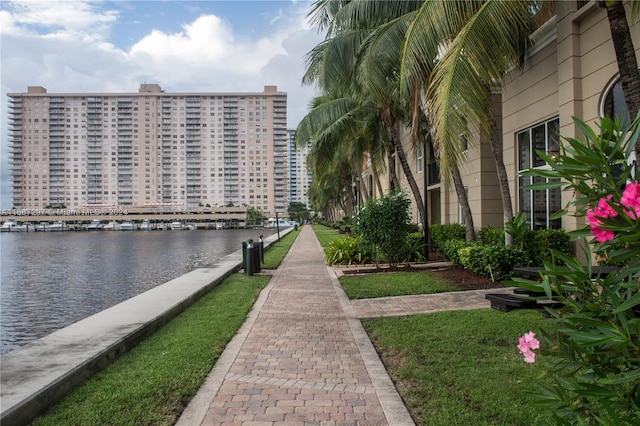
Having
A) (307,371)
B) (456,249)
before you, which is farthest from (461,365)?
(456,249)

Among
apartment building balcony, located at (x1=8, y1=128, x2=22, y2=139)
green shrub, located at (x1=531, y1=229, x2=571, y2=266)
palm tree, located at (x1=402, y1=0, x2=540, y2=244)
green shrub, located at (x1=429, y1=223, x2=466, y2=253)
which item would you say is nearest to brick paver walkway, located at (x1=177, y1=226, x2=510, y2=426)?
green shrub, located at (x1=531, y1=229, x2=571, y2=266)

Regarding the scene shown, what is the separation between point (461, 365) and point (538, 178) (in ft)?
28.3

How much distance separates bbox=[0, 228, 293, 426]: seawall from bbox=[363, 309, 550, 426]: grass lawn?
308 centimetres

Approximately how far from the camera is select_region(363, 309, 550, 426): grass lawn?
12.4 feet

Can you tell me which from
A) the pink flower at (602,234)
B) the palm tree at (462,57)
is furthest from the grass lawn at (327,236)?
the pink flower at (602,234)

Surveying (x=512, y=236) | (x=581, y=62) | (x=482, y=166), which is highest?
(x=581, y=62)

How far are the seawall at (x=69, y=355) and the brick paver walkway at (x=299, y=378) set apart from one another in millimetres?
1206

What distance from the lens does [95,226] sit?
408ft

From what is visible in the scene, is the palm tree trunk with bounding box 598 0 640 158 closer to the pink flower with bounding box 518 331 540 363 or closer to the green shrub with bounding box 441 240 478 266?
the pink flower with bounding box 518 331 540 363

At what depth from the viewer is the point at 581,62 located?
10.3 m

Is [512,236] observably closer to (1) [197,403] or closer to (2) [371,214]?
(2) [371,214]

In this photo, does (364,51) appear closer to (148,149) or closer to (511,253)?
(511,253)

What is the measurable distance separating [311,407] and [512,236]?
802cm

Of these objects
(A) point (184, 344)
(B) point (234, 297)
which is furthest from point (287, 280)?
(A) point (184, 344)
